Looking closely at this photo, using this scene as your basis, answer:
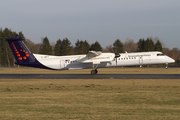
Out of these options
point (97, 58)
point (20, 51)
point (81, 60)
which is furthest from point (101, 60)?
point (20, 51)

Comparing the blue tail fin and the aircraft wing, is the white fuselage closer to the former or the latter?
the aircraft wing

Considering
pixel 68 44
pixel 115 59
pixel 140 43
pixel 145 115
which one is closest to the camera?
pixel 145 115

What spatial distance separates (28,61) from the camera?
108 ft

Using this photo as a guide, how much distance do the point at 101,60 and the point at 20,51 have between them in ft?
39.2

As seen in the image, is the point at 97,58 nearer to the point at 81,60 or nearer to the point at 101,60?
the point at 101,60

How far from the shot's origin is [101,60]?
3231cm

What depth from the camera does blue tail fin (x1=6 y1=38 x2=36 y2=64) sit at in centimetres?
3266

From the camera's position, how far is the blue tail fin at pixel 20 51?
107 ft

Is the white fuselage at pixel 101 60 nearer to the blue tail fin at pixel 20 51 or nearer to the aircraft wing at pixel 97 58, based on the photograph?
the aircraft wing at pixel 97 58

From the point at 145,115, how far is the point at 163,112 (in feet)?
3.65

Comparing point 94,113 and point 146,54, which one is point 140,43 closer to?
point 146,54

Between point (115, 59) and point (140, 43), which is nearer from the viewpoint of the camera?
point (115, 59)

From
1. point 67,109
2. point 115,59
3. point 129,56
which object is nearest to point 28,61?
point 115,59

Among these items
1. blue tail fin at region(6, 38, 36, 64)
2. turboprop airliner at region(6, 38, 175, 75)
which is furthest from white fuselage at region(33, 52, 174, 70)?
blue tail fin at region(6, 38, 36, 64)
